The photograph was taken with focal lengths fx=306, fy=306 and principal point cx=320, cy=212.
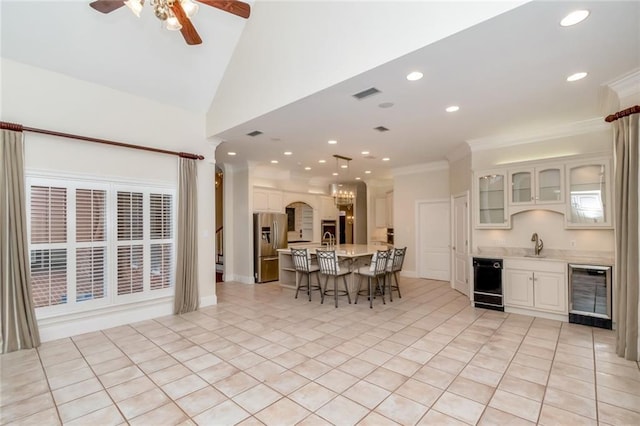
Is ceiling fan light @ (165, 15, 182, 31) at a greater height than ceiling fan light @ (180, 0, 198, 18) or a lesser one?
lesser

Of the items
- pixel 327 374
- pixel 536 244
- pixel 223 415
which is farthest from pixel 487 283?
pixel 223 415

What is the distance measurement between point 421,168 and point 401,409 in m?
6.29

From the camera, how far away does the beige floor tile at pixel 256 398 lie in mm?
2403

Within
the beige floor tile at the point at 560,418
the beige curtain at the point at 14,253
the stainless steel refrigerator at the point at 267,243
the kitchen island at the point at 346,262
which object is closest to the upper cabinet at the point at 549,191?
the kitchen island at the point at 346,262

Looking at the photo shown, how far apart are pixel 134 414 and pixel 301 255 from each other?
Result: 12.0ft

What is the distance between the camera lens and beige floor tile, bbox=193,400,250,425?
2230 mm

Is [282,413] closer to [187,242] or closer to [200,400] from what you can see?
[200,400]

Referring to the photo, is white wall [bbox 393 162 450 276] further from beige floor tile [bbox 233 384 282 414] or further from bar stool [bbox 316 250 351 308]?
beige floor tile [bbox 233 384 282 414]

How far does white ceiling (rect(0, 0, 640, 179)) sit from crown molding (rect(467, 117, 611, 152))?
0.12m

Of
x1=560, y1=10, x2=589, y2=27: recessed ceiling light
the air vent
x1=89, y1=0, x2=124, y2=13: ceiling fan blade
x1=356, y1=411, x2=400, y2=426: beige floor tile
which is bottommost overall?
x1=356, y1=411, x2=400, y2=426: beige floor tile

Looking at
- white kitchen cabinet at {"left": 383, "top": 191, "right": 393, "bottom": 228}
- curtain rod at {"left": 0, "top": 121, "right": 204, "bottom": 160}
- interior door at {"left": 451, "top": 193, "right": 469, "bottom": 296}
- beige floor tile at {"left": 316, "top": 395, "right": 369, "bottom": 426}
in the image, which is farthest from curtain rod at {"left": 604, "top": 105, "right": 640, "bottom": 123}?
white kitchen cabinet at {"left": 383, "top": 191, "right": 393, "bottom": 228}

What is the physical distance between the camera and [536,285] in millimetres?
4621

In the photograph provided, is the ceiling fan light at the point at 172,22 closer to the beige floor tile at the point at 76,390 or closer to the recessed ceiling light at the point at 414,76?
the recessed ceiling light at the point at 414,76

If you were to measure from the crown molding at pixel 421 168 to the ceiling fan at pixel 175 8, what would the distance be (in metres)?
5.73
